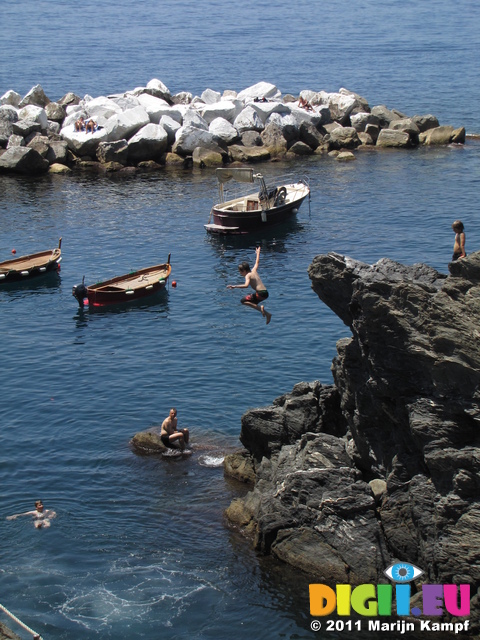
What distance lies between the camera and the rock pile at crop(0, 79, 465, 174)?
7238cm

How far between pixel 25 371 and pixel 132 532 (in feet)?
45.9

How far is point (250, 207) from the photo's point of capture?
5809 centimetres

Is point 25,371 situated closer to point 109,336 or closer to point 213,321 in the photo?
point 109,336

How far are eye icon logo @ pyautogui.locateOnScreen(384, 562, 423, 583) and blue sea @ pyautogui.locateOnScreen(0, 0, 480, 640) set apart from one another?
2.44 metres

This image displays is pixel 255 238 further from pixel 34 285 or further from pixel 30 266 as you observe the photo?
pixel 34 285

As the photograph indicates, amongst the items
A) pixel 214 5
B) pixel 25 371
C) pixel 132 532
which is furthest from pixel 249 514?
pixel 214 5

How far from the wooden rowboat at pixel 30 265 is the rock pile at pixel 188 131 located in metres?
22.7

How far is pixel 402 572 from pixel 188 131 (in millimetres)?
57117

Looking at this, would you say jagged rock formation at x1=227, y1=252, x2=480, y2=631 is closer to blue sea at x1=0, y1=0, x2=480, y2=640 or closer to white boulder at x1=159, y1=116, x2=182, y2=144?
blue sea at x1=0, y1=0, x2=480, y2=640

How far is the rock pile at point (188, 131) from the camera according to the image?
237 feet

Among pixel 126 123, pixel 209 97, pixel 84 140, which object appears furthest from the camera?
pixel 209 97

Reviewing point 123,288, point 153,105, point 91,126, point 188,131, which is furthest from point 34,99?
point 123,288

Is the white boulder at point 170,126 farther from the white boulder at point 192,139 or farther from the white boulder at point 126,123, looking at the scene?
the white boulder at point 126,123

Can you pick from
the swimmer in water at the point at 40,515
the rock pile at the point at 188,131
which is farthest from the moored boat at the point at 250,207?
the swimmer in water at the point at 40,515
